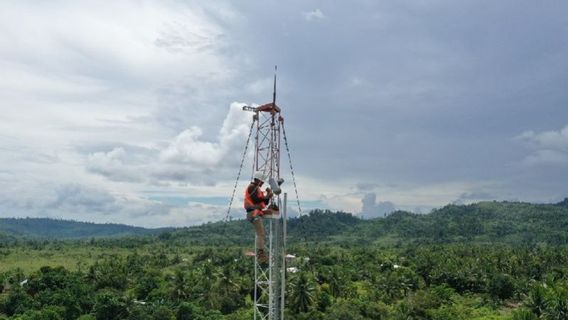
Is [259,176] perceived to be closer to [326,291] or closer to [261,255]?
[261,255]

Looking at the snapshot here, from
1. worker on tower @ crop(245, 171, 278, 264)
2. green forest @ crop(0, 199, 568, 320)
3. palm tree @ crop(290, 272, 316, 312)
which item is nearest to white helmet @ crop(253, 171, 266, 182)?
worker on tower @ crop(245, 171, 278, 264)

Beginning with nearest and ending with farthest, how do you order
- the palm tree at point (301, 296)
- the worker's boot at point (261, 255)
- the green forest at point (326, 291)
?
the worker's boot at point (261, 255) → the green forest at point (326, 291) → the palm tree at point (301, 296)

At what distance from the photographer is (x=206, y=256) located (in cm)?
11531

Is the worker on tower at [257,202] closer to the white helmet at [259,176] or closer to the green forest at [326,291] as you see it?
the white helmet at [259,176]

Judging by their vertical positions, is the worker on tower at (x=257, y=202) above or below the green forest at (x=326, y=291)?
above

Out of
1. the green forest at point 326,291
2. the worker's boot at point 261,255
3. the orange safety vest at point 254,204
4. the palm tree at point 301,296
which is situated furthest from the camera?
the palm tree at point 301,296

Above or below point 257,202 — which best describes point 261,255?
below

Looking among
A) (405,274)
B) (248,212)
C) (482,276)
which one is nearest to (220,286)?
(405,274)

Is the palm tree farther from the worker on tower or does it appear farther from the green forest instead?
the worker on tower

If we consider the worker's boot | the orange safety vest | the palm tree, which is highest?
the orange safety vest

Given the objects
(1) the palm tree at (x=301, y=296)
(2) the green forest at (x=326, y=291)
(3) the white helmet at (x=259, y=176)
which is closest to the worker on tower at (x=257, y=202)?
(3) the white helmet at (x=259, y=176)

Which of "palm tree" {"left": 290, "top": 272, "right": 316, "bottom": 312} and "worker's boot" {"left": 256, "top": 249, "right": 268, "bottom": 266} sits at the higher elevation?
"worker's boot" {"left": 256, "top": 249, "right": 268, "bottom": 266}

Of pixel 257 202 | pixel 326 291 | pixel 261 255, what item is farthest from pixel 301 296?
pixel 257 202

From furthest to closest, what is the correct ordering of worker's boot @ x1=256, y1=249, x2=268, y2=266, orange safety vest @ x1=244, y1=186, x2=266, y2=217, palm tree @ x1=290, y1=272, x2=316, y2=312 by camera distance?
1. palm tree @ x1=290, y1=272, x2=316, y2=312
2. worker's boot @ x1=256, y1=249, x2=268, y2=266
3. orange safety vest @ x1=244, y1=186, x2=266, y2=217
